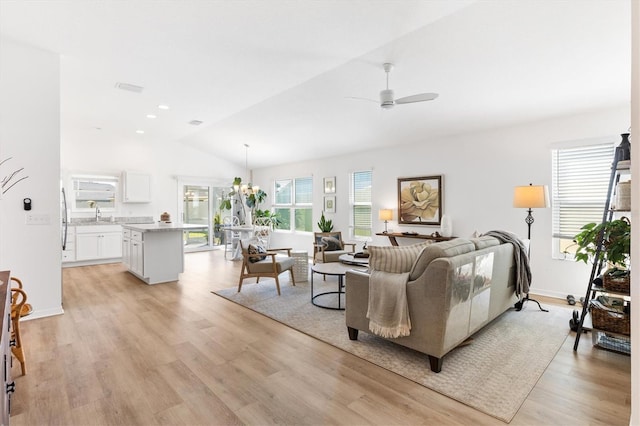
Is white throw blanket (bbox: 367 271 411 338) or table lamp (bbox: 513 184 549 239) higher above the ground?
table lamp (bbox: 513 184 549 239)

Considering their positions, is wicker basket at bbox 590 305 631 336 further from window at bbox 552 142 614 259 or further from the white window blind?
the white window blind

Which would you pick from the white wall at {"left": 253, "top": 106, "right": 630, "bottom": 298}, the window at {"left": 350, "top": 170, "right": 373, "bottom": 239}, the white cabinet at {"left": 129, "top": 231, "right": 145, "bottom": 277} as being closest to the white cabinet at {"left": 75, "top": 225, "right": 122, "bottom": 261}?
the white cabinet at {"left": 129, "top": 231, "right": 145, "bottom": 277}

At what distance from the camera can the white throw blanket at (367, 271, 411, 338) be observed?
258 cm

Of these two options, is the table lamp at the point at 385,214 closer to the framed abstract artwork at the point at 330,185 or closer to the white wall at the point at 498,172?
the white wall at the point at 498,172

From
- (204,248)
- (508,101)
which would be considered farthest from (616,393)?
(204,248)

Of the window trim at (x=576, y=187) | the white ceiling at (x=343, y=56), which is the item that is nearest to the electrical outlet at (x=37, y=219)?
the white ceiling at (x=343, y=56)

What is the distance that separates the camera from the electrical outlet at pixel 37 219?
12.1ft

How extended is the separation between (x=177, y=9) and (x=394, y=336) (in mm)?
3334

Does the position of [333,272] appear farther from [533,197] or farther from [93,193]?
[93,193]

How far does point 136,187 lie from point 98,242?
1528 millimetres

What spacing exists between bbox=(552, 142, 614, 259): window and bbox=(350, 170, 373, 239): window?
325 cm

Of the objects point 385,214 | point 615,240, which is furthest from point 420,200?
point 615,240

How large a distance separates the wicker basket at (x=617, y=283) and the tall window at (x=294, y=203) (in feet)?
20.2

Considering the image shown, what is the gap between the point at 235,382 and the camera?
2.37 meters
